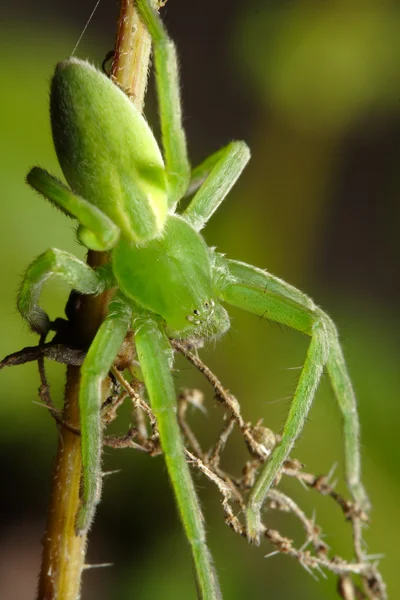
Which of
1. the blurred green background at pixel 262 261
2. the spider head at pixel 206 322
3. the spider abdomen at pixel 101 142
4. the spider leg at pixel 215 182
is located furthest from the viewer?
the blurred green background at pixel 262 261

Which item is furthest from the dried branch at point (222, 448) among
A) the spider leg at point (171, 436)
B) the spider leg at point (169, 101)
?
the spider leg at point (169, 101)

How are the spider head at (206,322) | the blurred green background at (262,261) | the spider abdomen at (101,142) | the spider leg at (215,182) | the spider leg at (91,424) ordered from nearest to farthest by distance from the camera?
the spider leg at (91,424)
the spider abdomen at (101,142)
the spider head at (206,322)
the spider leg at (215,182)
the blurred green background at (262,261)

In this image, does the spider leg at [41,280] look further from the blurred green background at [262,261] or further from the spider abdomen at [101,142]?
the blurred green background at [262,261]

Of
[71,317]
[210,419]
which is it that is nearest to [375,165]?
[210,419]

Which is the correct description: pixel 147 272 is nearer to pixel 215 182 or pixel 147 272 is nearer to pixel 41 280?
pixel 41 280

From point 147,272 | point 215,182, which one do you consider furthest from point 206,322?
point 215,182

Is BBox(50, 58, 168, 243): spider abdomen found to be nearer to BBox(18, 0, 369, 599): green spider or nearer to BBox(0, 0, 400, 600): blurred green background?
BBox(18, 0, 369, 599): green spider
